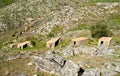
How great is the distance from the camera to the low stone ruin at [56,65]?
113ft

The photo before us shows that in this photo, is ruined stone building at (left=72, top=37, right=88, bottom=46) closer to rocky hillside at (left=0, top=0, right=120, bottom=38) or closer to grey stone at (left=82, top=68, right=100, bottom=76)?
grey stone at (left=82, top=68, right=100, bottom=76)

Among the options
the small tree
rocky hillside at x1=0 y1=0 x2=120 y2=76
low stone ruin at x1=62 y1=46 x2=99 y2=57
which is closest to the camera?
rocky hillside at x1=0 y1=0 x2=120 y2=76

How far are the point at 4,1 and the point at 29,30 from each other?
2583 cm

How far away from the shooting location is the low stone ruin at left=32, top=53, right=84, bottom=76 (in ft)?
113

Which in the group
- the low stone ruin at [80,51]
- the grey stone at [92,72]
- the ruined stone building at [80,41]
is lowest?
the ruined stone building at [80,41]

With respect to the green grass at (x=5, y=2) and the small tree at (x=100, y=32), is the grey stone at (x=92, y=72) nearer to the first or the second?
the small tree at (x=100, y=32)

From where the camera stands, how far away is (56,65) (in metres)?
35.7

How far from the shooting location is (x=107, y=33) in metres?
49.1

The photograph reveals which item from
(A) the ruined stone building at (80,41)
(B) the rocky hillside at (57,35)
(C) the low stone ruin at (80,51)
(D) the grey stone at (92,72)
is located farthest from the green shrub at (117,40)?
(D) the grey stone at (92,72)

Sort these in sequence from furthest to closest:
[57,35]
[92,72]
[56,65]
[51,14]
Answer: [51,14] < [57,35] < [56,65] < [92,72]

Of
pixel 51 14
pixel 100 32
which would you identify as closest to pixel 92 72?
pixel 100 32

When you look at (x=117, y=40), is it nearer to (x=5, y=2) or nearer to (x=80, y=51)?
(x=80, y=51)

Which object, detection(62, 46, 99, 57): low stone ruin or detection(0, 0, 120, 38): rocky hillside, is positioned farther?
detection(0, 0, 120, 38): rocky hillside

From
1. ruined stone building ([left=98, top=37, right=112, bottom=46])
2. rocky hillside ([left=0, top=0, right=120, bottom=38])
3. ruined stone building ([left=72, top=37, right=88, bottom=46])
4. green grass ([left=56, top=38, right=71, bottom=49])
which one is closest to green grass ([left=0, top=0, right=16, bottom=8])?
rocky hillside ([left=0, top=0, right=120, bottom=38])
